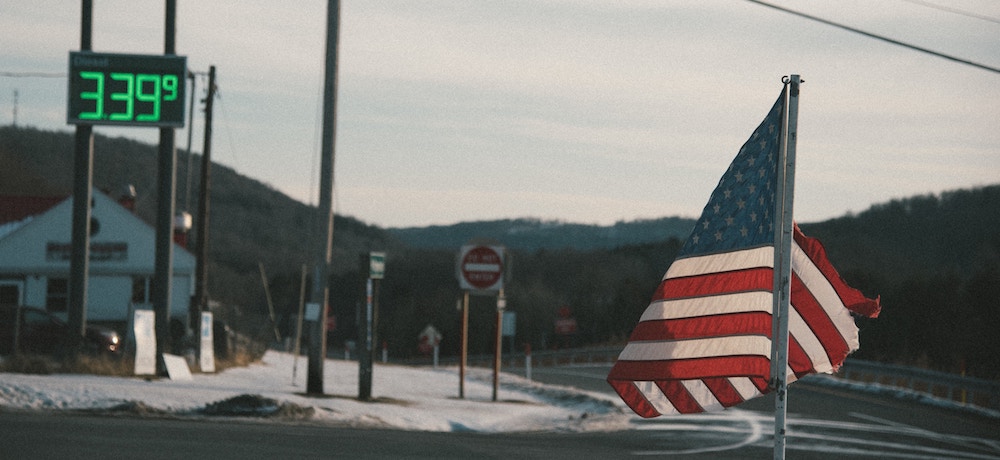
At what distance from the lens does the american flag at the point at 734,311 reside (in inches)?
291

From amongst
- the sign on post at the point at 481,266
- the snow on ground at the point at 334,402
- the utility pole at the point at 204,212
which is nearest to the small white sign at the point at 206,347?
the snow on ground at the point at 334,402

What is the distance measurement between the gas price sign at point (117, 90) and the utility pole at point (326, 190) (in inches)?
131

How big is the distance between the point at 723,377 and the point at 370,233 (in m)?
189

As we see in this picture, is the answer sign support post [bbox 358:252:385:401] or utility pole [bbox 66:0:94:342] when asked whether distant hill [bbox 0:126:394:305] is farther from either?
sign support post [bbox 358:252:385:401]

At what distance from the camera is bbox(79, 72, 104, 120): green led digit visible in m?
21.2

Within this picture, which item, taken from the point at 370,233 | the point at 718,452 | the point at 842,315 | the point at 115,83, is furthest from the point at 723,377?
the point at 370,233

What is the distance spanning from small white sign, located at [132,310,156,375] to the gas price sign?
3658 mm

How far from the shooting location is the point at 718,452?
1498 centimetres

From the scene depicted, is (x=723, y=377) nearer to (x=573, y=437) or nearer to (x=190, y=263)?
(x=573, y=437)

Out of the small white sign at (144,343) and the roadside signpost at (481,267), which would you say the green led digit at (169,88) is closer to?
Answer: the small white sign at (144,343)

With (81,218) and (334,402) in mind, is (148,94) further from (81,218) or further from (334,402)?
(334,402)

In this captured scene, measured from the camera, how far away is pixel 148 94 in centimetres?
2122

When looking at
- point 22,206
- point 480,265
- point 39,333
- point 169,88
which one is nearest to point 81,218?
point 169,88

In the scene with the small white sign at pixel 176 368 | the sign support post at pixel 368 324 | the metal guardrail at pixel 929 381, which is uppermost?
the sign support post at pixel 368 324
